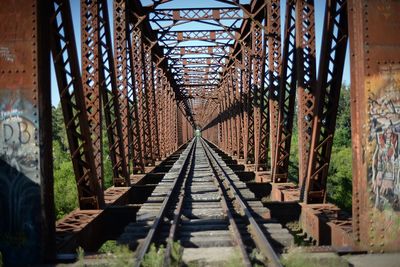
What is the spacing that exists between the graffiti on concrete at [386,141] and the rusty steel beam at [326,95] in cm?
150

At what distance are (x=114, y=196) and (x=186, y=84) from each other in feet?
121

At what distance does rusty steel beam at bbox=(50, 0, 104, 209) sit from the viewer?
19.9 feet

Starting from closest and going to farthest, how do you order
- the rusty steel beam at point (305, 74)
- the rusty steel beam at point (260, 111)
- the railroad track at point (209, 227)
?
1. the railroad track at point (209, 227)
2. the rusty steel beam at point (305, 74)
3. the rusty steel beam at point (260, 111)

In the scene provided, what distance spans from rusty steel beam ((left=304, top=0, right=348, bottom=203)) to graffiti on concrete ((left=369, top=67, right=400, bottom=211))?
150 centimetres

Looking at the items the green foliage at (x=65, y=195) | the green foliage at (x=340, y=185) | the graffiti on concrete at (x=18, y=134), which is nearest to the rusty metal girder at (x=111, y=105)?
the graffiti on concrete at (x=18, y=134)

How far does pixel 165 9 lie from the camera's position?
17875mm

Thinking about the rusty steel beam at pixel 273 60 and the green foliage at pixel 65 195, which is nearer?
the rusty steel beam at pixel 273 60

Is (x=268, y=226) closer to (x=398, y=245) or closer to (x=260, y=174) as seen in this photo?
(x=398, y=245)

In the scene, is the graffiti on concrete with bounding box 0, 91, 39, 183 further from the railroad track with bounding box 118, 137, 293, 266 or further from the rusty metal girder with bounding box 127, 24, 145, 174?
the rusty metal girder with bounding box 127, 24, 145, 174

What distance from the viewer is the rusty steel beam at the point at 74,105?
6059 mm

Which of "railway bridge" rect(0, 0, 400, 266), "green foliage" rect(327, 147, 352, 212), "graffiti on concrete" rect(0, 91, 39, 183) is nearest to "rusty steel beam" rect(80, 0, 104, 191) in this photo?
"railway bridge" rect(0, 0, 400, 266)

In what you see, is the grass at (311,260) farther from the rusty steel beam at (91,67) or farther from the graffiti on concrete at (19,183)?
the rusty steel beam at (91,67)

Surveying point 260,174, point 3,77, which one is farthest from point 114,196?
point 260,174

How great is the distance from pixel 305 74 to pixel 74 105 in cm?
497
